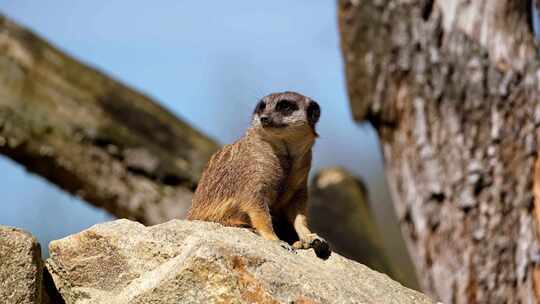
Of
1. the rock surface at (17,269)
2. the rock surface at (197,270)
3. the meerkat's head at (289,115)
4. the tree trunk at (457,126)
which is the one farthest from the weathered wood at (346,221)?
the rock surface at (17,269)

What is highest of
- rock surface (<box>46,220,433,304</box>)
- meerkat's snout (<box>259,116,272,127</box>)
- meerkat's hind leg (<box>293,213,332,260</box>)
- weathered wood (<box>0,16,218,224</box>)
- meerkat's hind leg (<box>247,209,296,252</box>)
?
meerkat's snout (<box>259,116,272,127</box>)

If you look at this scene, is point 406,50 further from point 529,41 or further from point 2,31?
point 2,31

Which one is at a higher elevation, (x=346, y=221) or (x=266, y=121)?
(x=266, y=121)

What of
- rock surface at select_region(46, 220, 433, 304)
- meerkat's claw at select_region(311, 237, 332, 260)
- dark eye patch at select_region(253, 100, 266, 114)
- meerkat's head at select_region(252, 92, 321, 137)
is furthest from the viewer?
dark eye patch at select_region(253, 100, 266, 114)

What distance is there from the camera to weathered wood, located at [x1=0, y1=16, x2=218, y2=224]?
1046 cm

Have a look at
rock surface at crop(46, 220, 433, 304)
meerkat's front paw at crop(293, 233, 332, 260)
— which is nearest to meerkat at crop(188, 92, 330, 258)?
meerkat's front paw at crop(293, 233, 332, 260)

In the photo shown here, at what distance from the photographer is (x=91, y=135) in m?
10.7

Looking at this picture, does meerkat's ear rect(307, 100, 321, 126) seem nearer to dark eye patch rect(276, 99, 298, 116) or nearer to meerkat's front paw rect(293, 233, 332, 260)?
dark eye patch rect(276, 99, 298, 116)

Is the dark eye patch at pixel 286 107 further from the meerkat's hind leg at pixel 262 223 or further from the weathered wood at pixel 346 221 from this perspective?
the weathered wood at pixel 346 221

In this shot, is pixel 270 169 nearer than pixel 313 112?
Yes

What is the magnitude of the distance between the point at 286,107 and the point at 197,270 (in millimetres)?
2094

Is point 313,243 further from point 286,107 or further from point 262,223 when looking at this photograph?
point 286,107

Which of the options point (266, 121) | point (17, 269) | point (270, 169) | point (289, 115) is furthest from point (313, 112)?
point (17, 269)

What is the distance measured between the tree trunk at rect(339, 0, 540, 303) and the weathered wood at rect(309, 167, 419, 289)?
5.41 ft
